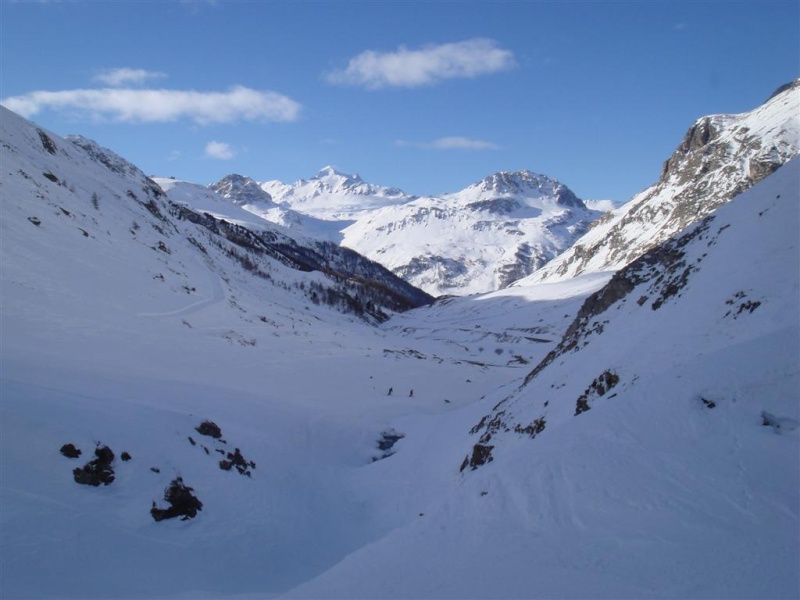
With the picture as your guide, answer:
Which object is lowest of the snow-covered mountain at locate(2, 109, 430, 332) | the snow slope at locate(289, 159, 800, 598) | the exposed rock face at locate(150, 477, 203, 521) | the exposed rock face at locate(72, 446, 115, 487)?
the snow slope at locate(289, 159, 800, 598)


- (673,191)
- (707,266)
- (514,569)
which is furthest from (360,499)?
(673,191)

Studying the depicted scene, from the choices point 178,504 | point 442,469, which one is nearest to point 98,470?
point 178,504

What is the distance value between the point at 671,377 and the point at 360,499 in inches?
435

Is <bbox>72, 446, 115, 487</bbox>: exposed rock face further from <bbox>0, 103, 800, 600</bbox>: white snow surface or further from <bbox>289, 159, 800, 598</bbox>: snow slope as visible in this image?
<bbox>289, 159, 800, 598</bbox>: snow slope

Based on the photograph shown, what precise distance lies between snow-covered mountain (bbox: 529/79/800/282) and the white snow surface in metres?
140

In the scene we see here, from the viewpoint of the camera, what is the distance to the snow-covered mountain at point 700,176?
5507 inches

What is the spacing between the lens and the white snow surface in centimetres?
663

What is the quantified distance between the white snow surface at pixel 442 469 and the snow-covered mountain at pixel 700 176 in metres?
140

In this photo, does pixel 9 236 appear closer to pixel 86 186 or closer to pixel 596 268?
pixel 86 186

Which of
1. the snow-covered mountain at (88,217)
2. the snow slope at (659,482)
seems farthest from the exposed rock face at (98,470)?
the snow-covered mountain at (88,217)

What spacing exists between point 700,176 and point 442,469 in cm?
18132

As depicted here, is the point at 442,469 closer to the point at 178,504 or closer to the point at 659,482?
the point at 178,504

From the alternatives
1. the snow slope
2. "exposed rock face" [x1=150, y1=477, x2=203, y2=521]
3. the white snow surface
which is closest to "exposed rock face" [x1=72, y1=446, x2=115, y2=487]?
the white snow surface

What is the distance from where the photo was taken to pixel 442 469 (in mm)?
16719
